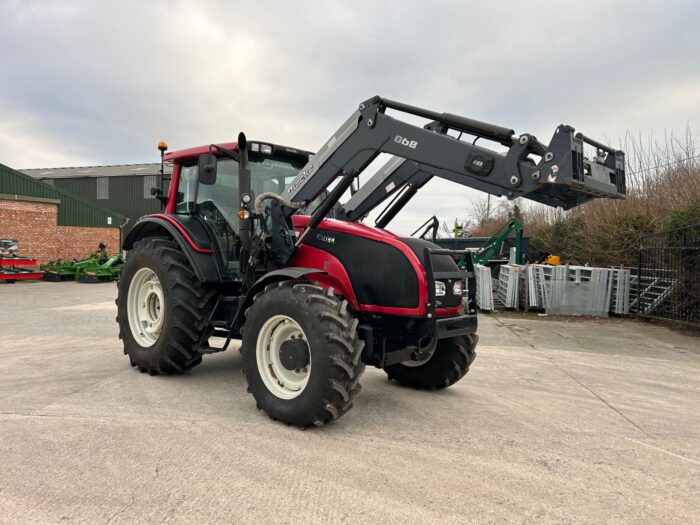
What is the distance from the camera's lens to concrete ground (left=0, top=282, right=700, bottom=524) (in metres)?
2.62

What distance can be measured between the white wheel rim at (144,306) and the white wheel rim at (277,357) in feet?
6.38

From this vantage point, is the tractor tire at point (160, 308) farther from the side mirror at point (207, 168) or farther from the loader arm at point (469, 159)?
the loader arm at point (469, 159)

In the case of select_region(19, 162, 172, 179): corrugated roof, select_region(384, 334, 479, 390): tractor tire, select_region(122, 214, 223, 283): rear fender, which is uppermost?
select_region(19, 162, 172, 179): corrugated roof

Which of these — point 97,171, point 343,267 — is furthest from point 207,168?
point 97,171

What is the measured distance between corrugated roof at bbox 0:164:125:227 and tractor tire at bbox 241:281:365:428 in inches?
850

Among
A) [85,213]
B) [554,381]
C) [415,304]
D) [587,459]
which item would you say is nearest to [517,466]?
[587,459]

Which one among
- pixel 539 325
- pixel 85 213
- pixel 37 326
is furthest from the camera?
pixel 85 213

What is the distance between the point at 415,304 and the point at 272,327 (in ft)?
3.86

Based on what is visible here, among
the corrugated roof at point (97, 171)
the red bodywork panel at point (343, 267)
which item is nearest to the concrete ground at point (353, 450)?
the red bodywork panel at point (343, 267)

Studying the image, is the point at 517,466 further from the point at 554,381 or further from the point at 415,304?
the point at 554,381

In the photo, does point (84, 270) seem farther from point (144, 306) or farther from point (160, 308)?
point (160, 308)

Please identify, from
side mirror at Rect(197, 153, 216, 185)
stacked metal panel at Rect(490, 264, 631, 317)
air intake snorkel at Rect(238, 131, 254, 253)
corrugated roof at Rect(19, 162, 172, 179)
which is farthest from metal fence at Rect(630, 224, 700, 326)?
corrugated roof at Rect(19, 162, 172, 179)

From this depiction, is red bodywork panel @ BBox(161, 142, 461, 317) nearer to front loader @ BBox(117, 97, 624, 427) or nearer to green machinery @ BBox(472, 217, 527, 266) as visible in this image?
front loader @ BBox(117, 97, 624, 427)

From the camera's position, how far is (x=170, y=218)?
539cm
